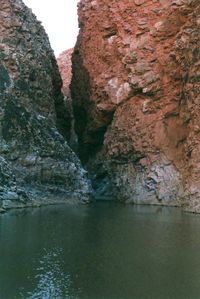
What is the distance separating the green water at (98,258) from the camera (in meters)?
17.8

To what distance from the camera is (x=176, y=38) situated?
2164 inches

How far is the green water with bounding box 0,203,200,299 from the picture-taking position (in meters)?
17.8

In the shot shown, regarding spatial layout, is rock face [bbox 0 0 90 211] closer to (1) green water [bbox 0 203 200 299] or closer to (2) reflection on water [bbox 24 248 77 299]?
(1) green water [bbox 0 203 200 299]

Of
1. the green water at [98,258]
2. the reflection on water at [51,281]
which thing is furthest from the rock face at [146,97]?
the reflection on water at [51,281]

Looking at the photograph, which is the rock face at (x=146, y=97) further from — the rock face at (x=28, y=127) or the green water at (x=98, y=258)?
the green water at (x=98, y=258)

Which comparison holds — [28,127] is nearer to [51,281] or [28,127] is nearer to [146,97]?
[146,97]

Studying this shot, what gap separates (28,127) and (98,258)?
103 ft

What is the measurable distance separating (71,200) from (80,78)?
65.2 ft

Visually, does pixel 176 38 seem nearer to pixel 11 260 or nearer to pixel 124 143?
pixel 124 143

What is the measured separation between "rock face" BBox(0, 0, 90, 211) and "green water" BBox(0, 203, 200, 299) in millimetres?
13149

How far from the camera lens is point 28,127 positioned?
5278 centimetres

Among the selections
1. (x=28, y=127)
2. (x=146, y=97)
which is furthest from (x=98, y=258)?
(x=146, y=97)

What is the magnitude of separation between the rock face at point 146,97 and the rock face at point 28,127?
5.36 meters

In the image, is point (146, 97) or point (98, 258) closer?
point (98, 258)
